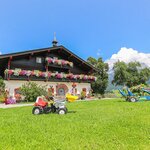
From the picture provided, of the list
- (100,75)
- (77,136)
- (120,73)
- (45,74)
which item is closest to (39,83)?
(45,74)

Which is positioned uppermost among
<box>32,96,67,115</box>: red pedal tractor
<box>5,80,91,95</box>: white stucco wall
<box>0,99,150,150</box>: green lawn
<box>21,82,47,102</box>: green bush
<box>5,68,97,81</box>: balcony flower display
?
<box>5,68,97,81</box>: balcony flower display

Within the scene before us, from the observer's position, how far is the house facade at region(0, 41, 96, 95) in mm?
27297

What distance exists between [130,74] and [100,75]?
1144 centimetres

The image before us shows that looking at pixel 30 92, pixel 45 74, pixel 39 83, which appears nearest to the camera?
pixel 30 92

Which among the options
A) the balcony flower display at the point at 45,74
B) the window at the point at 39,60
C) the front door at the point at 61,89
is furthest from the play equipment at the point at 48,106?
the front door at the point at 61,89

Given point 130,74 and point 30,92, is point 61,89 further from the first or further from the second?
point 130,74

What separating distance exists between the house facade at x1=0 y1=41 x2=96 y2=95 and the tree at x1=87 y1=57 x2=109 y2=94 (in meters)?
5.95

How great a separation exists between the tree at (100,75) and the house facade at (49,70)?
595cm

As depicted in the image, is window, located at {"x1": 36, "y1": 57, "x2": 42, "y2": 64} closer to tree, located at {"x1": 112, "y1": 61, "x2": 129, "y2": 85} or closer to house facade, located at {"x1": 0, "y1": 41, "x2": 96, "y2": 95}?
house facade, located at {"x1": 0, "y1": 41, "x2": 96, "y2": 95}

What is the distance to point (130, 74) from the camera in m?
54.3

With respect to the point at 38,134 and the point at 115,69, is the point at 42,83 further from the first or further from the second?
the point at 115,69

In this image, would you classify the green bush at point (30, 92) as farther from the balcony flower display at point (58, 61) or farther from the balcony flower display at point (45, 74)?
the balcony flower display at point (58, 61)

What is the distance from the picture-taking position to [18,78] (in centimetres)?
2717

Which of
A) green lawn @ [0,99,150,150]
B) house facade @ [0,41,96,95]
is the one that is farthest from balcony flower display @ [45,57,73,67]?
green lawn @ [0,99,150,150]
